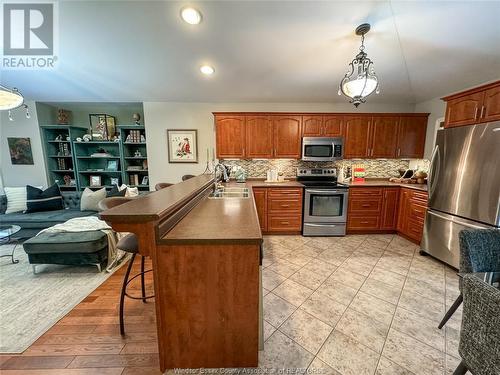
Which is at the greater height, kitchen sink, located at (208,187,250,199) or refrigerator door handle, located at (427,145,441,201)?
refrigerator door handle, located at (427,145,441,201)

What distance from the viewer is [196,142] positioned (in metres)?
4.14

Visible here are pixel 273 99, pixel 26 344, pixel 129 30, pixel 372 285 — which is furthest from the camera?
pixel 273 99

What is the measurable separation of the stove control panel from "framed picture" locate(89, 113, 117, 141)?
14.1ft

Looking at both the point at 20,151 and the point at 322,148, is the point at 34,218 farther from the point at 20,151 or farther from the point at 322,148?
the point at 322,148

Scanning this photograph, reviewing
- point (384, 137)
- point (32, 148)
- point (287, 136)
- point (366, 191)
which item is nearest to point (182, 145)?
point (287, 136)

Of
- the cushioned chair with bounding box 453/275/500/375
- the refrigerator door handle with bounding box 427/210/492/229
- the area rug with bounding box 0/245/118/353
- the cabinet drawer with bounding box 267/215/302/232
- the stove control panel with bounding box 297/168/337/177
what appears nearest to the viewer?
the cushioned chair with bounding box 453/275/500/375

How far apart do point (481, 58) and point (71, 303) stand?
5439 millimetres

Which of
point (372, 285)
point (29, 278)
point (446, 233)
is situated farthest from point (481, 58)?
point (29, 278)

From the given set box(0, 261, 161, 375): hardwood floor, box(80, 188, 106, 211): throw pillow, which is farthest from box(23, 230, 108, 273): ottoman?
box(80, 188, 106, 211): throw pillow

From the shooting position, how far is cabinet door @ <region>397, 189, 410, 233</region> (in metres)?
3.37

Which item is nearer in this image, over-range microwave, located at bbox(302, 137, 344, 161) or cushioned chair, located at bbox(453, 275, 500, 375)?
cushioned chair, located at bbox(453, 275, 500, 375)

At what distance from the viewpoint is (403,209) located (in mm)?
3434

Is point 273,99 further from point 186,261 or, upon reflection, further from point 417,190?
point 186,261

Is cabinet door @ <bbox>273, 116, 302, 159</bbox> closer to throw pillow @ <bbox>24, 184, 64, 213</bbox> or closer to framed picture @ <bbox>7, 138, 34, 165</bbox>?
throw pillow @ <bbox>24, 184, 64, 213</bbox>
